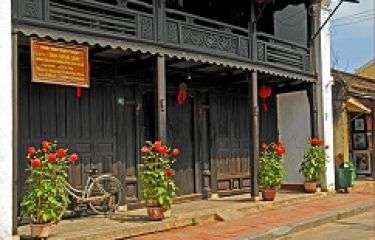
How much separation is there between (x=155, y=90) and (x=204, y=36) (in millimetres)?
2039

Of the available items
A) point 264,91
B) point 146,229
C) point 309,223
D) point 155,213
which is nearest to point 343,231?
point 309,223

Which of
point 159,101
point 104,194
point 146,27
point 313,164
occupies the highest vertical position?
point 146,27

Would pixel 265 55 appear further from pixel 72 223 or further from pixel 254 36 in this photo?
pixel 72 223

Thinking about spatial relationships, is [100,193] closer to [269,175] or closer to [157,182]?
[157,182]

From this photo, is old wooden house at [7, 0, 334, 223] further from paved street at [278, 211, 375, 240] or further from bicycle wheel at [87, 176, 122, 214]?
paved street at [278, 211, 375, 240]

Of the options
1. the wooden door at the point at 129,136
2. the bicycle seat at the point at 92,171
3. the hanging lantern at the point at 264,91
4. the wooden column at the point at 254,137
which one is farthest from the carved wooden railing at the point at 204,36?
the bicycle seat at the point at 92,171

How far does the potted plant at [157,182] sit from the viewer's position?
10.4 metres

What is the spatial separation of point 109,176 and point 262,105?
23.0 ft

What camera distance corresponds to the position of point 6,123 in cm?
860

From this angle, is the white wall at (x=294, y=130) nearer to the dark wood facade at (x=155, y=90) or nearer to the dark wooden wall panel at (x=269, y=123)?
the dark wooden wall panel at (x=269, y=123)

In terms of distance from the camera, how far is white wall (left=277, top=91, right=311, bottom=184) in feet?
54.9

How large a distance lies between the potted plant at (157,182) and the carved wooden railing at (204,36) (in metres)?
2.46

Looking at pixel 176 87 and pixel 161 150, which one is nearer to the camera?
pixel 161 150

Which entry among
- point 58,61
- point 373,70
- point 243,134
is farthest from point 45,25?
point 373,70
